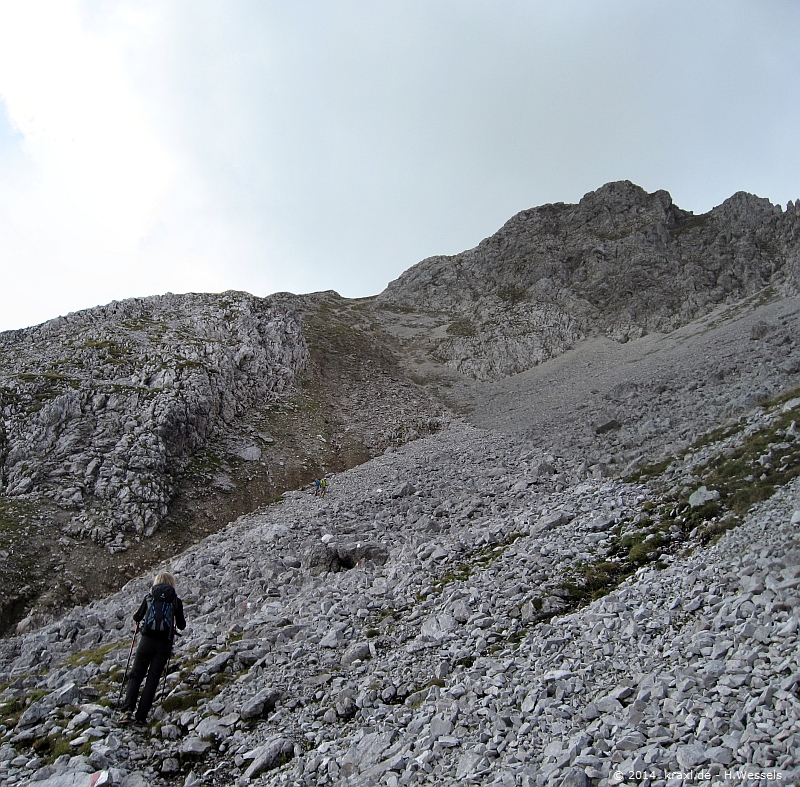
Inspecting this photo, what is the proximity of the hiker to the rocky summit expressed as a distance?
0.43 m

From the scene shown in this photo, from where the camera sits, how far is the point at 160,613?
11.0m

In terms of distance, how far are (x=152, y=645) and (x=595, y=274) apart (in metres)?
99.6

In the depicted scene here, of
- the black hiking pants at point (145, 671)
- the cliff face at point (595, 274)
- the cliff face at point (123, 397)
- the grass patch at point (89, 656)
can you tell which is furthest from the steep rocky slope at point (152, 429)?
the cliff face at point (595, 274)

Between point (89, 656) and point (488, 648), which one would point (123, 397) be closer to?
point (89, 656)

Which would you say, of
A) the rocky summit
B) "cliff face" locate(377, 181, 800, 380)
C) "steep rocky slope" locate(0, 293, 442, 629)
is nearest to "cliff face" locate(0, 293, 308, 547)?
"steep rocky slope" locate(0, 293, 442, 629)

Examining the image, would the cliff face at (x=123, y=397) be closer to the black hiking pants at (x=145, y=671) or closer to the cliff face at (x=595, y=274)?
the black hiking pants at (x=145, y=671)

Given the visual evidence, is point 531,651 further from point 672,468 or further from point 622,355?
point 622,355

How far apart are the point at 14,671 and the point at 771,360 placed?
43536 mm

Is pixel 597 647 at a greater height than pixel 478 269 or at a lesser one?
lesser

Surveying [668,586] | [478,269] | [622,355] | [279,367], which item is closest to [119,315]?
[279,367]

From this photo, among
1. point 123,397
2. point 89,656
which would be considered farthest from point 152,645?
point 123,397

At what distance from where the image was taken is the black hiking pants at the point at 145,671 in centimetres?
1054

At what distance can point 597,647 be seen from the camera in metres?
9.84

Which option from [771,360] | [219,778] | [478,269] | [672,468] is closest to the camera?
[219,778]
